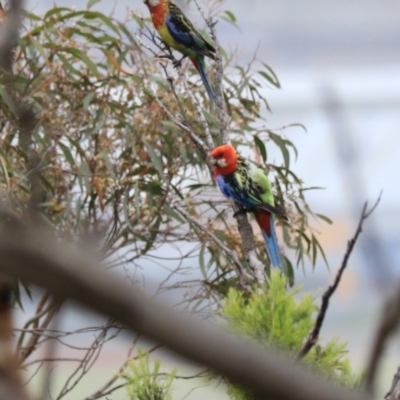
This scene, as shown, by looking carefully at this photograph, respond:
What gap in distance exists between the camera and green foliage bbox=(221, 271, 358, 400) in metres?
0.84

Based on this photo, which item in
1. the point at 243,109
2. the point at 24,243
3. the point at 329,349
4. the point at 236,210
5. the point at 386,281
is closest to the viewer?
the point at 24,243

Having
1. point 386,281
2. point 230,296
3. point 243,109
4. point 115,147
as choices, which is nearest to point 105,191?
point 115,147

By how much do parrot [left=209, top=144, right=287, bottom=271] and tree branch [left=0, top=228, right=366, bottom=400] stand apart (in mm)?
947

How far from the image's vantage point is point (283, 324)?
2.77 feet

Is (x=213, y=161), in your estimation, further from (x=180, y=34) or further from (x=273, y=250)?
(x=180, y=34)

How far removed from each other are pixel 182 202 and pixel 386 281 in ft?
4.07

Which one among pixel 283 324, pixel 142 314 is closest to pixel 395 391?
pixel 283 324

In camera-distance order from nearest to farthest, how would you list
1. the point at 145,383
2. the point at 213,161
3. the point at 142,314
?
the point at 142,314 < the point at 145,383 < the point at 213,161

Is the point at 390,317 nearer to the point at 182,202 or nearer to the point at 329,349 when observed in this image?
the point at 329,349

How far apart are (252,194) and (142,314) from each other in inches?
39.4

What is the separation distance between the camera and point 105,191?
4.91ft

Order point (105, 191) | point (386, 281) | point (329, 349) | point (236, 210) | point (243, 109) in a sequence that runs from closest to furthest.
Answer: point (386, 281) → point (329, 349) → point (236, 210) → point (105, 191) → point (243, 109)

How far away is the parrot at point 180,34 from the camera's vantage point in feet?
4.32

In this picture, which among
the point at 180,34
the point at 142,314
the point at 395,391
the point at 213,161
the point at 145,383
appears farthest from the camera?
the point at 180,34
